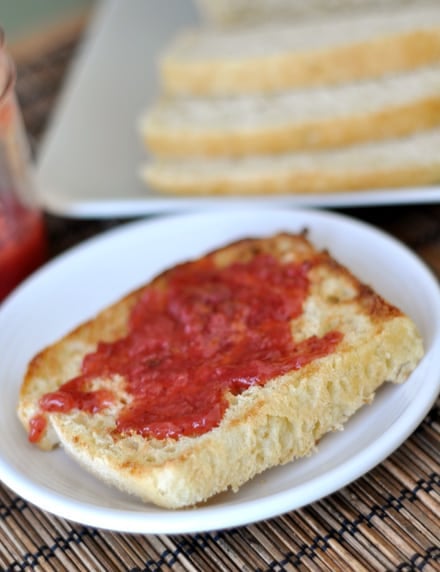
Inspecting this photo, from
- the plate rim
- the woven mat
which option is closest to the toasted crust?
the woven mat

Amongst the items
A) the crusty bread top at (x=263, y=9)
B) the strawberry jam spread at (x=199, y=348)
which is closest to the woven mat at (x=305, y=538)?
the strawberry jam spread at (x=199, y=348)

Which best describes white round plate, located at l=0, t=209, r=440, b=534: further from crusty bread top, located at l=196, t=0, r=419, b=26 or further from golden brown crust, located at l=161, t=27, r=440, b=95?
crusty bread top, located at l=196, t=0, r=419, b=26

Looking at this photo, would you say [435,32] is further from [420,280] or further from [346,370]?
[346,370]

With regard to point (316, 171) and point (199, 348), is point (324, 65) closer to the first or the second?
point (316, 171)

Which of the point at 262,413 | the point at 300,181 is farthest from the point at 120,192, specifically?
the point at 262,413

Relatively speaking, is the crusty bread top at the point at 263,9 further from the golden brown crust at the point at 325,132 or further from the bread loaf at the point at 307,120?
the golden brown crust at the point at 325,132

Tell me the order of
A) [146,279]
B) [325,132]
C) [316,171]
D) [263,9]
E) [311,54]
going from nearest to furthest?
1. [146,279]
2. [316,171]
3. [325,132]
4. [311,54]
5. [263,9]

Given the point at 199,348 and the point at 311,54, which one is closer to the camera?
the point at 199,348
